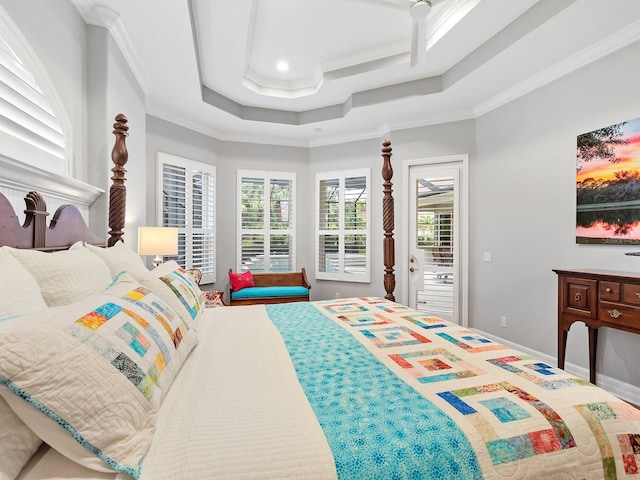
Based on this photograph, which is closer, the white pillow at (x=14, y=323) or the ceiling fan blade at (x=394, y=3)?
the white pillow at (x=14, y=323)

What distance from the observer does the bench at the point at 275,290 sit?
4582mm

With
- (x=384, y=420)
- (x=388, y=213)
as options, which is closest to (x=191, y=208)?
(x=388, y=213)

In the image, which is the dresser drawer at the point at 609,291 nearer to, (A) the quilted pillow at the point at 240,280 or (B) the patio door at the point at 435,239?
(B) the patio door at the point at 435,239

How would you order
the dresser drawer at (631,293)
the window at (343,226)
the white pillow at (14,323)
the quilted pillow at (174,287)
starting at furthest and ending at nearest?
the window at (343,226)
the dresser drawer at (631,293)
the quilted pillow at (174,287)
the white pillow at (14,323)

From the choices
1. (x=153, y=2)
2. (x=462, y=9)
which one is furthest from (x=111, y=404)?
(x=462, y=9)

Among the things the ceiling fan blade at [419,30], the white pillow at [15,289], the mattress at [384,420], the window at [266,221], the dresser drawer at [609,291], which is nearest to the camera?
the mattress at [384,420]

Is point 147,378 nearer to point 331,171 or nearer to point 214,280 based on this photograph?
point 214,280

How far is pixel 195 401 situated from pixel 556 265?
3.27m

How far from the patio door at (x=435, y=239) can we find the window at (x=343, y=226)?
75 centimetres

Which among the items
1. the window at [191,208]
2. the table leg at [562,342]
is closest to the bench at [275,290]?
the window at [191,208]

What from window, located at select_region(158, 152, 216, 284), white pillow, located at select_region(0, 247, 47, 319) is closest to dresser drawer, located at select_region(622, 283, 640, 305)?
white pillow, located at select_region(0, 247, 47, 319)

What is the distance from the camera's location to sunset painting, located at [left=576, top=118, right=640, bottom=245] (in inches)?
96.5

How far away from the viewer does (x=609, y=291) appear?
2.24 meters

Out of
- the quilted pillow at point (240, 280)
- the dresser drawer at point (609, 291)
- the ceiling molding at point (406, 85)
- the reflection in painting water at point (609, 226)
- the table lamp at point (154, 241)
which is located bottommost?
the quilted pillow at point (240, 280)
